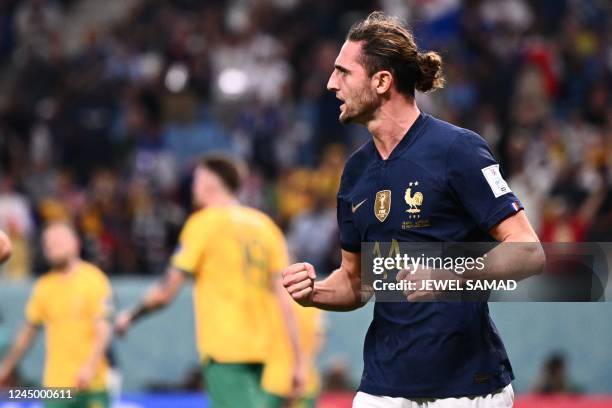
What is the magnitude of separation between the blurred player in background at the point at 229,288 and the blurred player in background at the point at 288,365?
499 mm

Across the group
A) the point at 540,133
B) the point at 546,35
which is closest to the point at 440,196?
the point at 540,133

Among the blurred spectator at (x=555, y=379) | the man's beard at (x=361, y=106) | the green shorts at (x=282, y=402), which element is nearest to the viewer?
the man's beard at (x=361, y=106)

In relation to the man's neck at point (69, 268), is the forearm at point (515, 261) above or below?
below

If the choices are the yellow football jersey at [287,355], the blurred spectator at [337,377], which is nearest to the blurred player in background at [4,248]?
the yellow football jersey at [287,355]

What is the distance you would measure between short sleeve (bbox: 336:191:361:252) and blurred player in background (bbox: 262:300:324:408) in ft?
11.8

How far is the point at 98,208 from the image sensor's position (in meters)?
13.6

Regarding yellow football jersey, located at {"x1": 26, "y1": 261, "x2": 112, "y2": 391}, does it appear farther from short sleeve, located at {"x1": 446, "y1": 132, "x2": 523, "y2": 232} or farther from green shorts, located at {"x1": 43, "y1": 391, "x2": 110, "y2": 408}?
short sleeve, located at {"x1": 446, "y1": 132, "x2": 523, "y2": 232}

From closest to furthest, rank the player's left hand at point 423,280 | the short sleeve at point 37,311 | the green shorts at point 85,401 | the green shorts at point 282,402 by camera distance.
Answer: the player's left hand at point 423,280
the green shorts at point 85,401
the green shorts at point 282,402
the short sleeve at point 37,311

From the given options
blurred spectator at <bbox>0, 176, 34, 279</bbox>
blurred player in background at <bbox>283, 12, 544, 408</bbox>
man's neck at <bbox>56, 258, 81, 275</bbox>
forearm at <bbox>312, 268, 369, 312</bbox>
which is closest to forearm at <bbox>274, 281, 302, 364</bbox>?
man's neck at <bbox>56, 258, 81, 275</bbox>

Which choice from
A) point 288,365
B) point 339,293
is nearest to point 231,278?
point 288,365

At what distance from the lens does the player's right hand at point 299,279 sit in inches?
165

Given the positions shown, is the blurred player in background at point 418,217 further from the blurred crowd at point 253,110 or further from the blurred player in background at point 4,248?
the blurred crowd at point 253,110

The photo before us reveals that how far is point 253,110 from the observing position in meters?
14.9

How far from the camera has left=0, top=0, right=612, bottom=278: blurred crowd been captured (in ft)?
40.9
